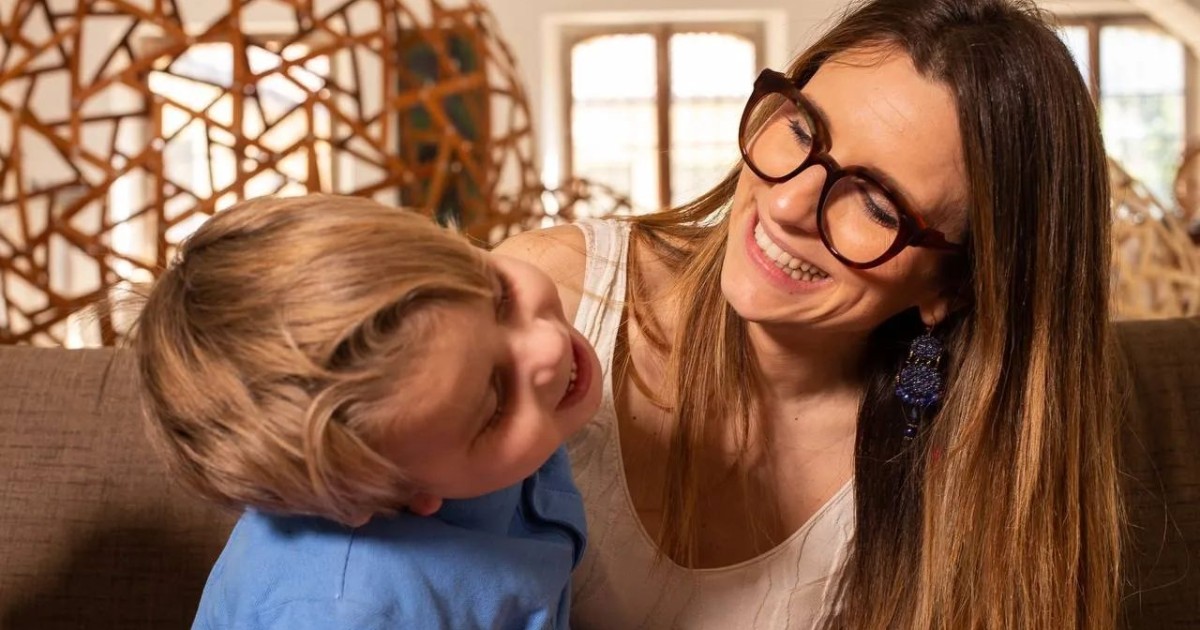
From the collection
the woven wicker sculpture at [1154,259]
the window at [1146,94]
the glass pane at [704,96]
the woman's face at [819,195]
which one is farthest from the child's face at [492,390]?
the window at [1146,94]

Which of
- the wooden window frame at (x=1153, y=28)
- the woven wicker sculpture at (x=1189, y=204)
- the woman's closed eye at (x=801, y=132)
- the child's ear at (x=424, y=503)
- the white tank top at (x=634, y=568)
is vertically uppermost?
the wooden window frame at (x=1153, y=28)

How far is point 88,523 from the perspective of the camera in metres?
1.29

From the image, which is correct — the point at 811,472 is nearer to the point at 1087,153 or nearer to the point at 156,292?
the point at 1087,153

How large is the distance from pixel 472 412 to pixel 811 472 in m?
0.59

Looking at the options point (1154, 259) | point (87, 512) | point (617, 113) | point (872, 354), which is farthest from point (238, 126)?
point (617, 113)

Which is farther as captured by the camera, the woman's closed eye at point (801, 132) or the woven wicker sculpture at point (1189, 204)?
the woven wicker sculpture at point (1189, 204)

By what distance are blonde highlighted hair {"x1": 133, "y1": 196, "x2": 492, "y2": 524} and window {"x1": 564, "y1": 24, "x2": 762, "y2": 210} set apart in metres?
5.73

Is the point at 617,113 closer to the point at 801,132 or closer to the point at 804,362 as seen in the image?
the point at 804,362

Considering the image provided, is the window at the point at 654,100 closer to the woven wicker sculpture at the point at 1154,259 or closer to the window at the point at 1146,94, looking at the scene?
the window at the point at 1146,94

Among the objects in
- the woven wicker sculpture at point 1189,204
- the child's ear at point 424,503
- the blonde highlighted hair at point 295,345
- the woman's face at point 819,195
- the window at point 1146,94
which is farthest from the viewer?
the window at point 1146,94

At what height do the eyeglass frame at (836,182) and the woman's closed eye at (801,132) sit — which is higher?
the woman's closed eye at (801,132)

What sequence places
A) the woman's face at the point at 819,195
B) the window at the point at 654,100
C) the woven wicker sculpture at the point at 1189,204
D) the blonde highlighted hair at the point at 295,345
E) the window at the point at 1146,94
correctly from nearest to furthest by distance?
the blonde highlighted hair at the point at 295,345 < the woman's face at the point at 819,195 < the woven wicker sculpture at the point at 1189,204 < the window at the point at 654,100 < the window at the point at 1146,94

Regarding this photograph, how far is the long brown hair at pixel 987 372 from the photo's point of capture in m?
1.08

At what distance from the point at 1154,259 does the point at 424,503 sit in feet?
5.40
